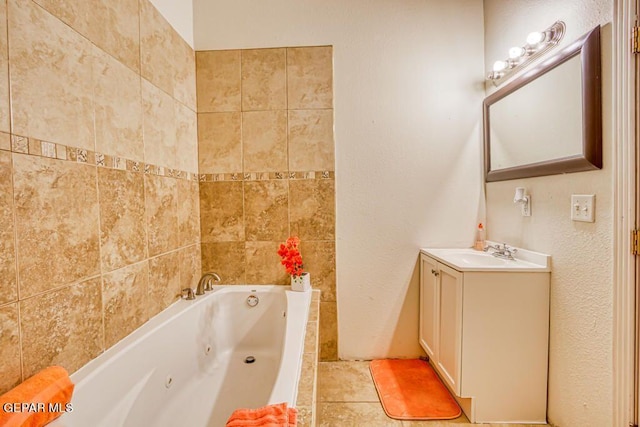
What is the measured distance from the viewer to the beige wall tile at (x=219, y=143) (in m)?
2.04

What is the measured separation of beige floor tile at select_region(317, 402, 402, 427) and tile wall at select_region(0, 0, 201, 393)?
1.10 m

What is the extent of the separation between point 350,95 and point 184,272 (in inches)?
65.4

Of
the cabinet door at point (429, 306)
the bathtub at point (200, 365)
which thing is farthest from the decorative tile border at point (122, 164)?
the cabinet door at point (429, 306)

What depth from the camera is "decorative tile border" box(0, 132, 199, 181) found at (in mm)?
876

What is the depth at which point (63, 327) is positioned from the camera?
3.31 feet

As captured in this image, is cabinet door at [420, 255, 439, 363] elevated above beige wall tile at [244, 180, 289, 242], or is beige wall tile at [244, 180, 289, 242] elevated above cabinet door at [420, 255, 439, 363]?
beige wall tile at [244, 180, 289, 242]

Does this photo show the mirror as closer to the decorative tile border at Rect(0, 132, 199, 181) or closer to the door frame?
the door frame

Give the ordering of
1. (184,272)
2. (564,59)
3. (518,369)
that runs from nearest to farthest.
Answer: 1. (564,59)
2. (518,369)
3. (184,272)

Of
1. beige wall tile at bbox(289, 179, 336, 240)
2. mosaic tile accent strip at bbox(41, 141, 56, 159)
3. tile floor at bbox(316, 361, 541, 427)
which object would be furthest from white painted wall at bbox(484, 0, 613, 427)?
mosaic tile accent strip at bbox(41, 141, 56, 159)

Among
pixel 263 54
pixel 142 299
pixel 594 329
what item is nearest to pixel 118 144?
pixel 142 299

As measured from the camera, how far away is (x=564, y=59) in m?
1.36

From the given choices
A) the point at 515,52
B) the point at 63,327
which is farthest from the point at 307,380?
the point at 515,52

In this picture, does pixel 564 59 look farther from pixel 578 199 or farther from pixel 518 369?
pixel 518 369

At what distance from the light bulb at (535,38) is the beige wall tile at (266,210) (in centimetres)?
163
